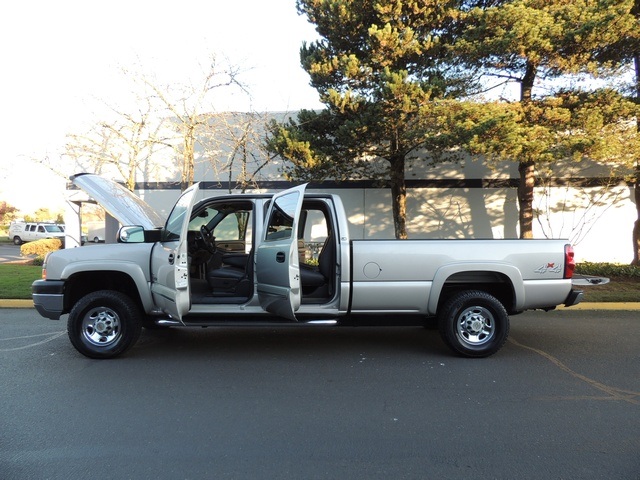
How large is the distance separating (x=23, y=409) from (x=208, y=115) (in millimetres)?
8061

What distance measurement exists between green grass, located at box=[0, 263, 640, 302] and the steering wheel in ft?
17.3

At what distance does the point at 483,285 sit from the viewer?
564cm

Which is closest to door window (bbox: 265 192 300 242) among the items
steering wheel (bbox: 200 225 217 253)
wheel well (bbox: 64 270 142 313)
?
steering wheel (bbox: 200 225 217 253)

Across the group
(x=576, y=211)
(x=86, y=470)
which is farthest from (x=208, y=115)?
(x=576, y=211)

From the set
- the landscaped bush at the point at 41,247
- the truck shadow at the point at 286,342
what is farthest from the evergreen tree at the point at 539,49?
the landscaped bush at the point at 41,247

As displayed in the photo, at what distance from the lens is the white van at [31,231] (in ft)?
105

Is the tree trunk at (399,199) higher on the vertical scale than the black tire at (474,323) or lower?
higher

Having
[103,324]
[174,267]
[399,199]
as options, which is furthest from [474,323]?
A: [399,199]

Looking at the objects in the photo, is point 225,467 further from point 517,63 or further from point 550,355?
point 517,63

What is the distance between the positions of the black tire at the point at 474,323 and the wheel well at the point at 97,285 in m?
3.71

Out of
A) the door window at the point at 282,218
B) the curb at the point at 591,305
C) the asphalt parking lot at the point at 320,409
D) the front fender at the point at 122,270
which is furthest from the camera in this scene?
the curb at the point at 591,305

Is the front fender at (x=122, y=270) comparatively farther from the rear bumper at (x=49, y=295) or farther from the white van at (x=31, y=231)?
the white van at (x=31, y=231)

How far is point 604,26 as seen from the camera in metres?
9.06

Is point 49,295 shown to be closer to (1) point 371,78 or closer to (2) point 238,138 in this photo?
(2) point 238,138
